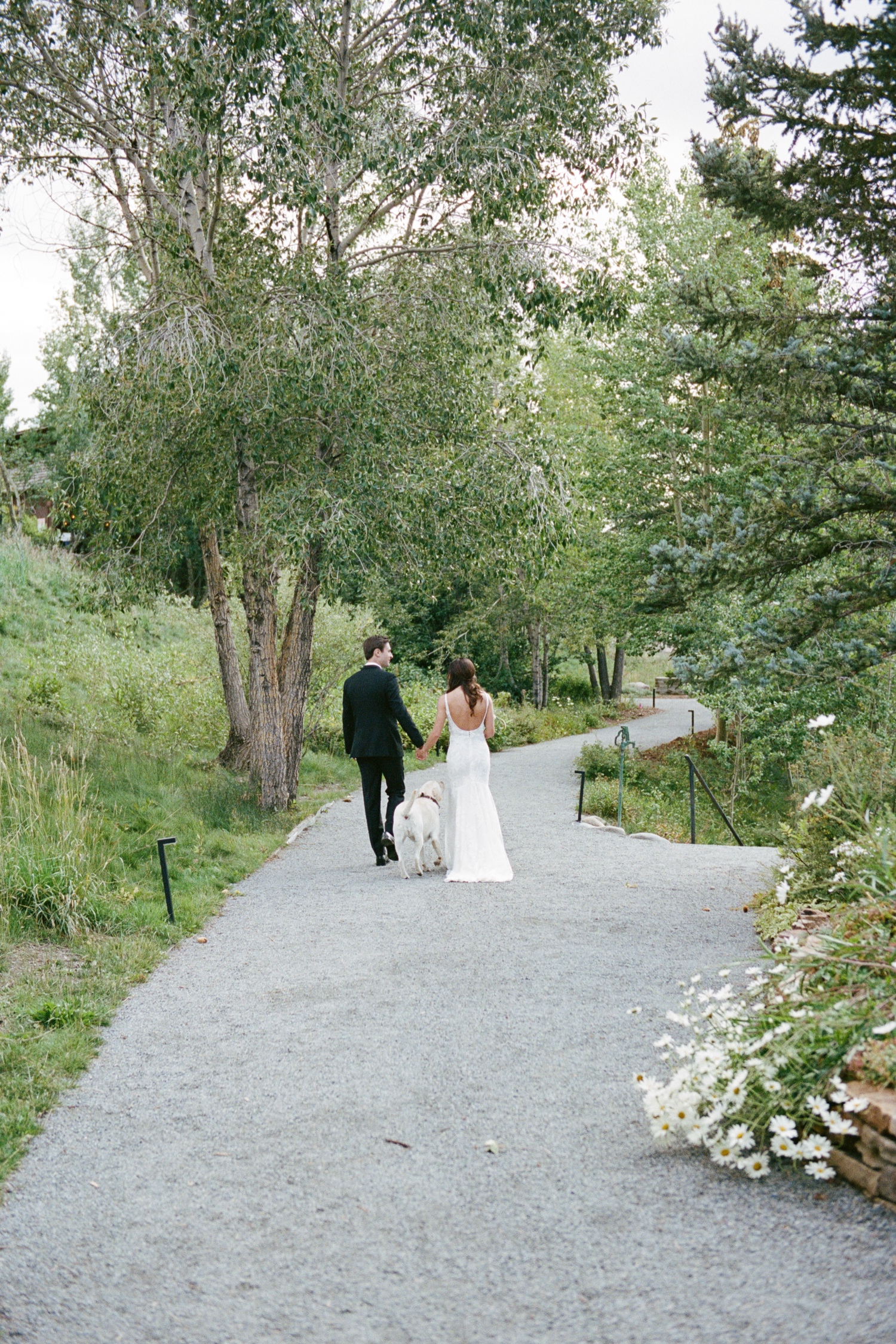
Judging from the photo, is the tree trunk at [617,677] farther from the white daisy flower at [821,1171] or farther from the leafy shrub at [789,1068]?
the white daisy flower at [821,1171]

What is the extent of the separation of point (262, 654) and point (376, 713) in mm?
2807

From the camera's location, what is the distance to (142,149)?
12.5 m

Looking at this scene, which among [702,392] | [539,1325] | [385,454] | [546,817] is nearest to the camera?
[539,1325]

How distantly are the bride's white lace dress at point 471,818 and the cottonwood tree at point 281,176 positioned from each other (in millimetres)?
2444

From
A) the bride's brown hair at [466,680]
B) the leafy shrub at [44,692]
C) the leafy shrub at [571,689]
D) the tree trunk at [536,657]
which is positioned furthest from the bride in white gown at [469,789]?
the leafy shrub at [571,689]

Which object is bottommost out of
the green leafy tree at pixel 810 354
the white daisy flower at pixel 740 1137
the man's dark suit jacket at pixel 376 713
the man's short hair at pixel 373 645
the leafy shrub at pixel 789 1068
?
the white daisy flower at pixel 740 1137

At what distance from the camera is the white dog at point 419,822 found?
9.27 m

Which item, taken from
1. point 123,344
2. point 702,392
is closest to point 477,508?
point 123,344

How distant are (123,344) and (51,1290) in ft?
28.2

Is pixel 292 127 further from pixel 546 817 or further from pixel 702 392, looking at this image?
pixel 702 392

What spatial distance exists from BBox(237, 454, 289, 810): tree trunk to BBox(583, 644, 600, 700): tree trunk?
925 inches

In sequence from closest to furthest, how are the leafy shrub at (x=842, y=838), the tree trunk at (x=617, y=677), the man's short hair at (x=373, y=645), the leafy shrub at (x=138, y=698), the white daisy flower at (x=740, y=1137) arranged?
1. the white daisy flower at (x=740, y=1137)
2. the leafy shrub at (x=842, y=838)
3. the man's short hair at (x=373, y=645)
4. the leafy shrub at (x=138, y=698)
5. the tree trunk at (x=617, y=677)

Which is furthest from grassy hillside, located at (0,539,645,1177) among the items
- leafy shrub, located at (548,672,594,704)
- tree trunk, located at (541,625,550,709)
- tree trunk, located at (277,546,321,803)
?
leafy shrub, located at (548,672,594,704)

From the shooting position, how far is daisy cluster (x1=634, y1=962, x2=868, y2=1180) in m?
3.45
